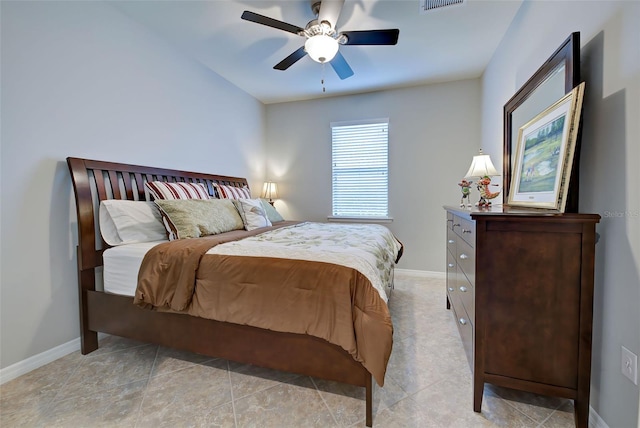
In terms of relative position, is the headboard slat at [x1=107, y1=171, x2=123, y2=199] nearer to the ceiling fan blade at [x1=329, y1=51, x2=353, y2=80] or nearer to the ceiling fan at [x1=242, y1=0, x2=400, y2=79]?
the ceiling fan at [x1=242, y1=0, x2=400, y2=79]

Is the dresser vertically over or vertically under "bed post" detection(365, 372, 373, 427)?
over

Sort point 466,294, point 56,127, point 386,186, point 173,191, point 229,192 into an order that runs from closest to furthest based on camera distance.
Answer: point 466,294 → point 56,127 → point 173,191 → point 229,192 → point 386,186

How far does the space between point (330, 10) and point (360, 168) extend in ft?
7.53

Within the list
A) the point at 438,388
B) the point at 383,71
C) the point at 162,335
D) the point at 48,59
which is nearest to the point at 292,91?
the point at 383,71

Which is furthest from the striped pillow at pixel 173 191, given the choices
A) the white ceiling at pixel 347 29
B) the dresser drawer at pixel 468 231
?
the dresser drawer at pixel 468 231

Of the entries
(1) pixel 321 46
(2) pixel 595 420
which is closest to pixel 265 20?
(1) pixel 321 46

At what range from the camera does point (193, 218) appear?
2072 mm

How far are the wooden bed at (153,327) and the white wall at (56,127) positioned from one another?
14 cm

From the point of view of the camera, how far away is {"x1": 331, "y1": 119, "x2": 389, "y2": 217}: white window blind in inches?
154

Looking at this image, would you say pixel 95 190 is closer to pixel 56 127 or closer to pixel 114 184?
pixel 114 184

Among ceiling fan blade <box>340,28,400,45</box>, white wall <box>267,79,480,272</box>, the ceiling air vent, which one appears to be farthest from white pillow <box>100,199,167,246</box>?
the ceiling air vent

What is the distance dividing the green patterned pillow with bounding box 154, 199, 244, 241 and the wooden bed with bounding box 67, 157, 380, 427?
43 centimetres

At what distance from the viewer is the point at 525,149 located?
72.5 inches

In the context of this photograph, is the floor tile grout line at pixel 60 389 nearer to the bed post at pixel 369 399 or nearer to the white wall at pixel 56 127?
the white wall at pixel 56 127
